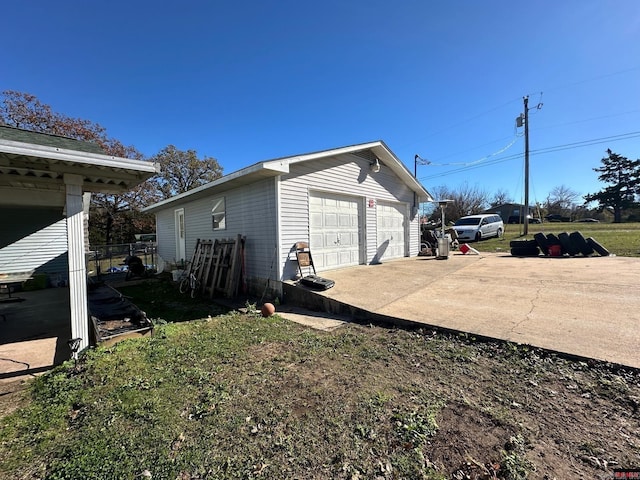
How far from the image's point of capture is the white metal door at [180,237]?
11.7 metres

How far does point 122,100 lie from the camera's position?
45.1 feet

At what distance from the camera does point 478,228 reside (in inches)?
671

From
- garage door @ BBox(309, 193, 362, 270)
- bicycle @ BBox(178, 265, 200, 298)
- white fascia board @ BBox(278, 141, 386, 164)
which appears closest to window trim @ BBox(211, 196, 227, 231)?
bicycle @ BBox(178, 265, 200, 298)

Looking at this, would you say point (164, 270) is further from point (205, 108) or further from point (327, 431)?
point (327, 431)

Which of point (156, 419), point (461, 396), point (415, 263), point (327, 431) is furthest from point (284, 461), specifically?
point (415, 263)

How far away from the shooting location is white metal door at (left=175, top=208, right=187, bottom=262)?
38.4 feet

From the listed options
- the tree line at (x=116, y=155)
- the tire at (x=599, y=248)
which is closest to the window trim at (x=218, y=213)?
the tree line at (x=116, y=155)

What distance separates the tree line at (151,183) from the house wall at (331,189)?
683 cm

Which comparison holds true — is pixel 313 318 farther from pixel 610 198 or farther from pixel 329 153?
pixel 610 198

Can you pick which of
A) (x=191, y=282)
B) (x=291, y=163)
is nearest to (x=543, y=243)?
(x=291, y=163)

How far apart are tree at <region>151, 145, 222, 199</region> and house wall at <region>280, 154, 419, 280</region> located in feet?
77.3

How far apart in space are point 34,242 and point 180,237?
4.80 metres

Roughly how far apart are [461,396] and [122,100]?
17885mm

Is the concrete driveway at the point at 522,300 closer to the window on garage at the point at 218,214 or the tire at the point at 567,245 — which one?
the tire at the point at 567,245
